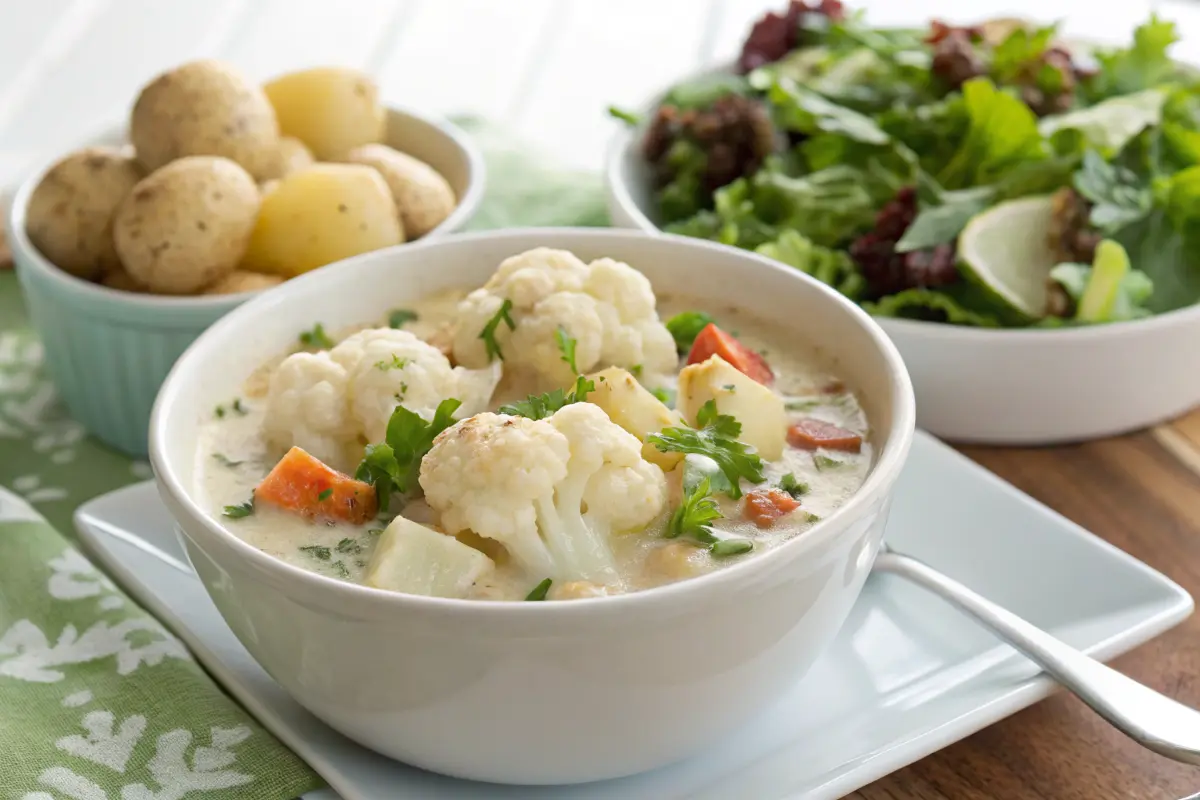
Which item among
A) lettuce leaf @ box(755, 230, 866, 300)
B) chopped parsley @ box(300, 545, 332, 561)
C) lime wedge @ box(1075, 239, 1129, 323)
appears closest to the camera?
chopped parsley @ box(300, 545, 332, 561)

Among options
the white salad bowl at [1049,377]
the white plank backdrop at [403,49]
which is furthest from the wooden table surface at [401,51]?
the white salad bowl at [1049,377]

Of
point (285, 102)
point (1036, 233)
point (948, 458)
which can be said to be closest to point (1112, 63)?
point (1036, 233)

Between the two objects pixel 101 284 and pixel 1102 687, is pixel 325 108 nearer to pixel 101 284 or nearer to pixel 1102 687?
pixel 101 284

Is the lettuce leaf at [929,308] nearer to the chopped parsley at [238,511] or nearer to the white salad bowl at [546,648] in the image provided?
the white salad bowl at [546,648]

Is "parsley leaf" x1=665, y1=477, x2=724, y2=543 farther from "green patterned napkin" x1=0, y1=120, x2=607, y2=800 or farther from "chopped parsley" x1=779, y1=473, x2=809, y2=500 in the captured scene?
"green patterned napkin" x1=0, y1=120, x2=607, y2=800

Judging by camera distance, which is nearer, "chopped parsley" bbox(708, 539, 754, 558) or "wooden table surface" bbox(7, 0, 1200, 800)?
"chopped parsley" bbox(708, 539, 754, 558)

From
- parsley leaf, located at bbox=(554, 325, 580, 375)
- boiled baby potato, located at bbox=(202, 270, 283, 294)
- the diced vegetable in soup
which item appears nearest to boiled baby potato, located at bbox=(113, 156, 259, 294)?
boiled baby potato, located at bbox=(202, 270, 283, 294)

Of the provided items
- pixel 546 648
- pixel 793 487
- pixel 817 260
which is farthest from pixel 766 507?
pixel 817 260
